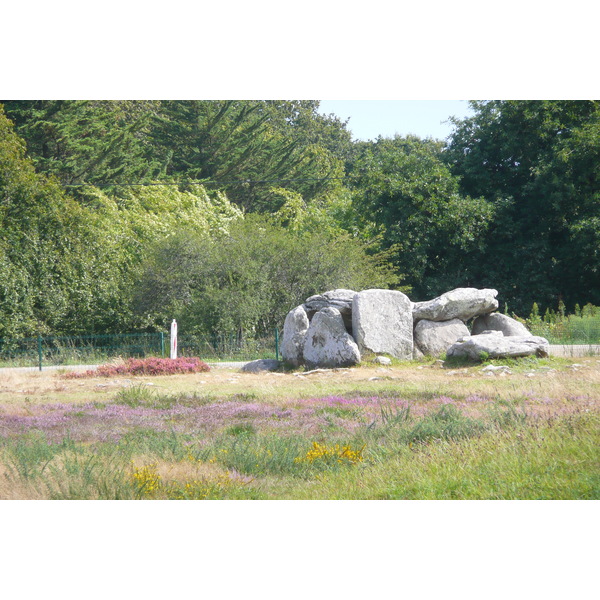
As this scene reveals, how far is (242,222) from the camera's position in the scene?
72.8 ft

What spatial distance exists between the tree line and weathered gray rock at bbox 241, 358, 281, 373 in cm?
252

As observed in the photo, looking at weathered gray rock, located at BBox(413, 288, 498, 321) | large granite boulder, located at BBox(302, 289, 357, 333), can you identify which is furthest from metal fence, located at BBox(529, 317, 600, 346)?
large granite boulder, located at BBox(302, 289, 357, 333)

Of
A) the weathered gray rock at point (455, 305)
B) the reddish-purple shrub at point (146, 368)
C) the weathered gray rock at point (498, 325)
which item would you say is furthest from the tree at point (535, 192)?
the reddish-purple shrub at point (146, 368)

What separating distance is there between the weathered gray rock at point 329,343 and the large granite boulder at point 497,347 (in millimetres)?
2305

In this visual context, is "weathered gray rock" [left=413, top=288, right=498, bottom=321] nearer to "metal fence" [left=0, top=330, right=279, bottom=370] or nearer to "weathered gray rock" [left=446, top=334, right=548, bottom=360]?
"weathered gray rock" [left=446, top=334, right=548, bottom=360]

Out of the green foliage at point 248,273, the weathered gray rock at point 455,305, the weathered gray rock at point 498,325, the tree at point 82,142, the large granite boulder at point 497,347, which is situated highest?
the tree at point 82,142

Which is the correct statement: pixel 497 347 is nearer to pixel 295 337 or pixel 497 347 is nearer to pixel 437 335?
pixel 437 335

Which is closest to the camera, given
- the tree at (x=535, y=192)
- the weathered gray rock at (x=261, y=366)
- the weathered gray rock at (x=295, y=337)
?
the weathered gray rock at (x=261, y=366)

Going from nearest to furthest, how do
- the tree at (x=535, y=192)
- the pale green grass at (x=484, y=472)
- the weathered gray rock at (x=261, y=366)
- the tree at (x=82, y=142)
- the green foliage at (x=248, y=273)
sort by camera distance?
the pale green grass at (x=484, y=472) < the weathered gray rock at (x=261, y=366) < the green foliage at (x=248, y=273) < the tree at (x=535, y=192) < the tree at (x=82, y=142)

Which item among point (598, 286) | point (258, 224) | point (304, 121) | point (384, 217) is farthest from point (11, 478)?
point (304, 121)

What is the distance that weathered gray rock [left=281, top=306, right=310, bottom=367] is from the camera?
16.1m

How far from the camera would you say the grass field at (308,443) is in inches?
246

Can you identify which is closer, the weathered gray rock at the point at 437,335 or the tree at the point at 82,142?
the weathered gray rock at the point at 437,335

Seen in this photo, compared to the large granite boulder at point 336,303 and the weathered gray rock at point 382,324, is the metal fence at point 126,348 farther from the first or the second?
the weathered gray rock at point 382,324
